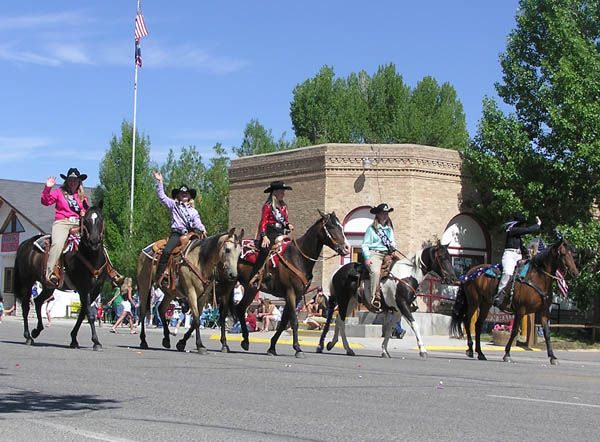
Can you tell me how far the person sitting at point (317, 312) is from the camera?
109 feet

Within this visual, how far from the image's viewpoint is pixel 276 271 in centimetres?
1923

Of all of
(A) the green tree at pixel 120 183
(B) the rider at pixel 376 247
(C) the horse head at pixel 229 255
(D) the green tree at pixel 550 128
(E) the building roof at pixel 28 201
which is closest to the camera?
(C) the horse head at pixel 229 255

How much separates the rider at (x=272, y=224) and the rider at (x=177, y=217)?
130 centimetres

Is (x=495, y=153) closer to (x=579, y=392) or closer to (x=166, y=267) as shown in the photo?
(x=166, y=267)

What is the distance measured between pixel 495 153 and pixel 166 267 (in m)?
24.1

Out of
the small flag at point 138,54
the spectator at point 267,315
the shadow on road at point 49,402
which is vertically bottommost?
the shadow on road at point 49,402

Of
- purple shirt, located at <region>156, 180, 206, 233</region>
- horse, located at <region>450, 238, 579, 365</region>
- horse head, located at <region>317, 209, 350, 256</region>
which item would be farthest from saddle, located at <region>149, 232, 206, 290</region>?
horse, located at <region>450, 238, 579, 365</region>

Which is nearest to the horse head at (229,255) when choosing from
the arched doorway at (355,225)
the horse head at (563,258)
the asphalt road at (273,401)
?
the asphalt road at (273,401)

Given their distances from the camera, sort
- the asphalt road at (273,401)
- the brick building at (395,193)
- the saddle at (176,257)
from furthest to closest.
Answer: the brick building at (395,193) → the saddle at (176,257) → the asphalt road at (273,401)

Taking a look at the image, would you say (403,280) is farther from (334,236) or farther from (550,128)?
(550,128)

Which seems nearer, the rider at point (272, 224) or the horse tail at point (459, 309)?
the rider at point (272, 224)

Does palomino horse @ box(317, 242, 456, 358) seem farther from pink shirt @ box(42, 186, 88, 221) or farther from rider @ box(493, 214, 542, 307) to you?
pink shirt @ box(42, 186, 88, 221)

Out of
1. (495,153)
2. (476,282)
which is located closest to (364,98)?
(495,153)

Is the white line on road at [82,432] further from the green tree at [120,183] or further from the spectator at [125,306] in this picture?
the green tree at [120,183]
